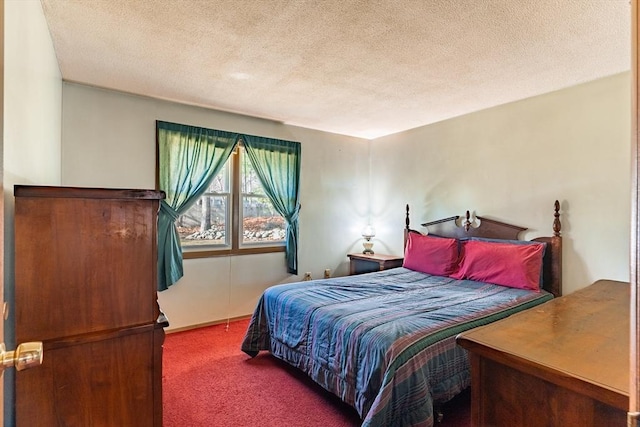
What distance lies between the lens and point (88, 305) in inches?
49.7

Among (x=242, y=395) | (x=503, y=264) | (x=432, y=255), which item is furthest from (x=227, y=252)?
(x=503, y=264)

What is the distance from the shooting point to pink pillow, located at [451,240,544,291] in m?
2.96

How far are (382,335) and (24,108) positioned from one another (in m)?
2.11

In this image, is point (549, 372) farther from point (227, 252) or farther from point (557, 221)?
point (227, 252)

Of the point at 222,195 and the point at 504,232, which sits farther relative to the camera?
the point at 222,195

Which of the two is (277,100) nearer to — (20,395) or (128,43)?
(128,43)

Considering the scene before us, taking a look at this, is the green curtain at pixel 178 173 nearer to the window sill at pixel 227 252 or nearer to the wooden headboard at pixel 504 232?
the window sill at pixel 227 252

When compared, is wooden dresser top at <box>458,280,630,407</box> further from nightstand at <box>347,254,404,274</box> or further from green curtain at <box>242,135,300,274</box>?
green curtain at <box>242,135,300,274</box>

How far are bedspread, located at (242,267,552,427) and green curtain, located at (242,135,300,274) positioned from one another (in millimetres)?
1217

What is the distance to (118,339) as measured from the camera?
1309mm

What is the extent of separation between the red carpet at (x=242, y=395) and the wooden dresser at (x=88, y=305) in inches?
33.6

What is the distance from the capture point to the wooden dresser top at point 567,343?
0.88 m

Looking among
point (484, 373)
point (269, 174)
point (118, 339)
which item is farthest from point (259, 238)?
point (484, 373)

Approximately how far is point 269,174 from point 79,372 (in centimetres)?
303
